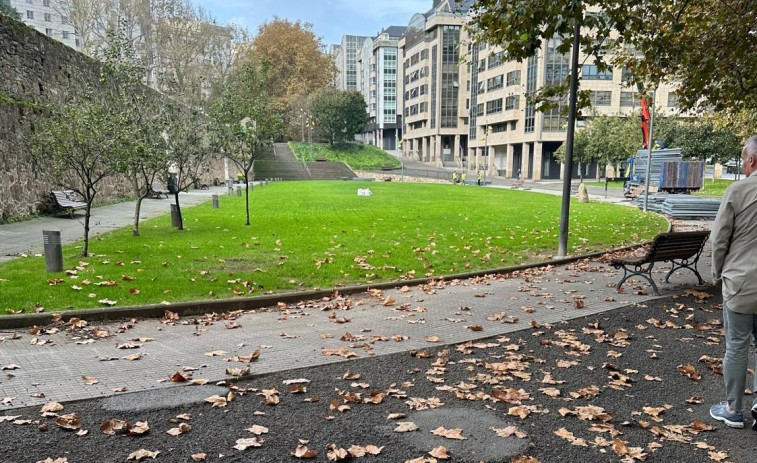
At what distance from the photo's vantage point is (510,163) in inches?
2852

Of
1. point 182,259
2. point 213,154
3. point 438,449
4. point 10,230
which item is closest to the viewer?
point 438,449

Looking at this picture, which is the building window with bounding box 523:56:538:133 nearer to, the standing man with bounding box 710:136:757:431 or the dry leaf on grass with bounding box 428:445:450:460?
the standing man with bounding box 710:136:757:431

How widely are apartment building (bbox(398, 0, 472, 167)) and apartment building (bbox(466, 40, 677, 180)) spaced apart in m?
7.60

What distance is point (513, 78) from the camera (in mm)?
68438

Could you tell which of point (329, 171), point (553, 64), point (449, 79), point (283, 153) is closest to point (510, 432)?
point (553, 64)

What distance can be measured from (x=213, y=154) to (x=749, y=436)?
16038mm

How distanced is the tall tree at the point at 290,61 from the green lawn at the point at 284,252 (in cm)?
6115

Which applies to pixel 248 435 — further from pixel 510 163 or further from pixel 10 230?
pixel 510 163

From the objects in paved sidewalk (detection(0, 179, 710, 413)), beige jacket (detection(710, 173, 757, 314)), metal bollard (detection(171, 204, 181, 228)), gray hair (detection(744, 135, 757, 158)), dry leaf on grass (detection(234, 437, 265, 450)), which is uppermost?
gray hair (detection(744, 135, 757, 158))

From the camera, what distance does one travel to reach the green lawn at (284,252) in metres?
8.14

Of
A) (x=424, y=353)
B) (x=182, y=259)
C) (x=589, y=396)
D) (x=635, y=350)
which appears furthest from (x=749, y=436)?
(x=182, y=259)

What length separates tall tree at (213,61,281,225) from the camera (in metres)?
16.7

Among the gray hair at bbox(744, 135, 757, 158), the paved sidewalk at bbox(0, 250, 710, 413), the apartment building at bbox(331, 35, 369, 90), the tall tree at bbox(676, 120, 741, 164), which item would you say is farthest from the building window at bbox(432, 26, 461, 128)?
the gray hair at bbox(744, 135, 757, 158)

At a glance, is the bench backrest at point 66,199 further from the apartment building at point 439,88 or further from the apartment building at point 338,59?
the apartment building at point 338,59
